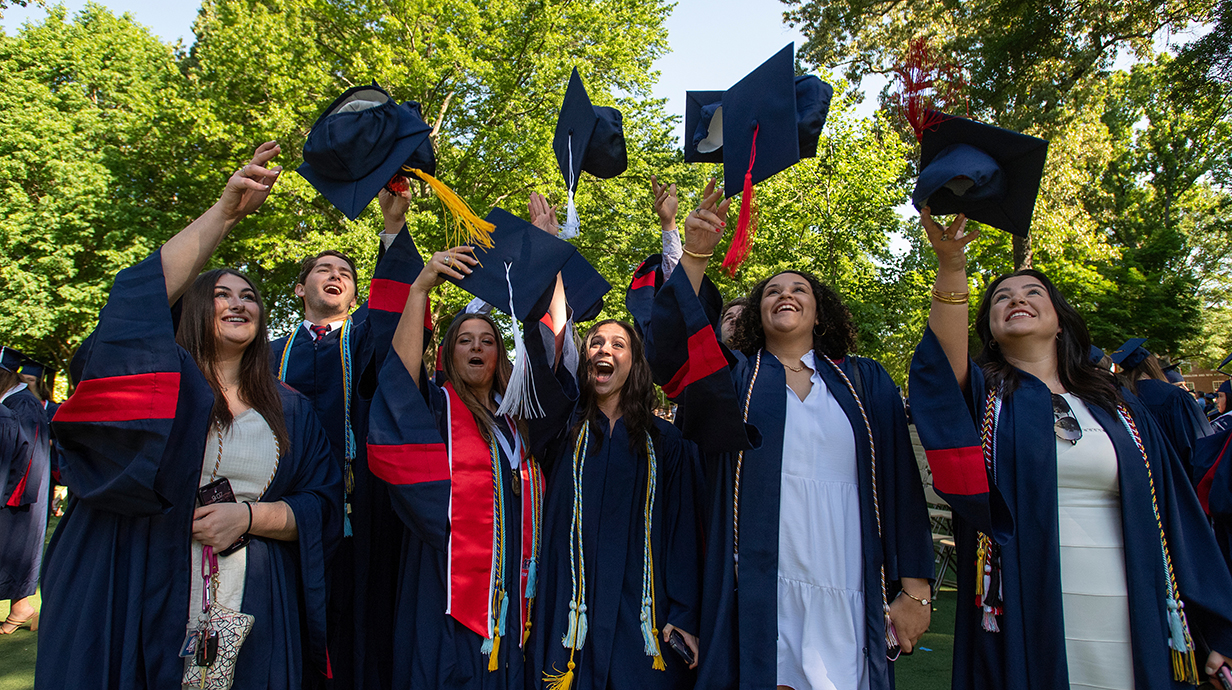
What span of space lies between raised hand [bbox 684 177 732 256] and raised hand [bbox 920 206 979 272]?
2.07 ft

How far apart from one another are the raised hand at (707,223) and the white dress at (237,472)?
1472 millimetres

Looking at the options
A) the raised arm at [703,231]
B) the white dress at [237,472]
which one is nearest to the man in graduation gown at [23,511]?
the white dress at [237,472]

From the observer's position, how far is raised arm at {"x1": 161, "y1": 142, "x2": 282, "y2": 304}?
2119 millimetres

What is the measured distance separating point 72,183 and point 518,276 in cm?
1619

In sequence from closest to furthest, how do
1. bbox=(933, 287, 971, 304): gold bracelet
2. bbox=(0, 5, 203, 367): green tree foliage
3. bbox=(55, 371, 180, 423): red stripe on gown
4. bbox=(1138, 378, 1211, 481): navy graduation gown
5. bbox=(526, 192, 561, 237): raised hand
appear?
bbox=(55, 371, 180, 423): red stripe on gown < bbox=(933, 287, 971, 304): gold bracelet < bbox=(526, 192, 561, 237): raised hand < bbox=(1138, 378, 1211, 481): navy graduation gown < bbox=(0, 5, 203, 367): green tree foliage

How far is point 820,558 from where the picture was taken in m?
2.44

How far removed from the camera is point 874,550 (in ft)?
7.97

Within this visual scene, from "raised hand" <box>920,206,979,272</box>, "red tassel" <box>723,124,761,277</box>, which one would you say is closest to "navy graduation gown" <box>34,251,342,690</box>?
"red tassel" <box>723,124,761,277</box>

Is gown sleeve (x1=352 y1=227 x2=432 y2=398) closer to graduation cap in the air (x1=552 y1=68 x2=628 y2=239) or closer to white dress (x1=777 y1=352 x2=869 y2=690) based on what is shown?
graduation cap in the air (x1=552 y1=68 x2=628 y2=239)

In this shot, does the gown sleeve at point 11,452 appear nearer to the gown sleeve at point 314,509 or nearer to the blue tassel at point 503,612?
the gown sleeve at point 314,509

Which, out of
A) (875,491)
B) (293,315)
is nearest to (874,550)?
(875,491)

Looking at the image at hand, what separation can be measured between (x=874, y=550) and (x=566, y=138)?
198 cm

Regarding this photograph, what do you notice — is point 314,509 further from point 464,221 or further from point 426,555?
point 464,221

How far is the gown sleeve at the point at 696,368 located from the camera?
95.1 inches
